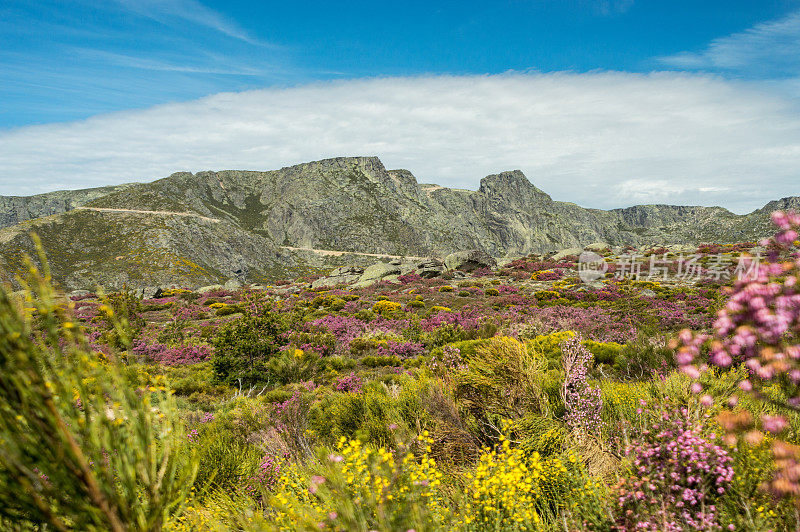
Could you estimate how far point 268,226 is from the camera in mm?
131125

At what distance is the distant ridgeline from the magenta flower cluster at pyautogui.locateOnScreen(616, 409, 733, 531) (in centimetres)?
6799

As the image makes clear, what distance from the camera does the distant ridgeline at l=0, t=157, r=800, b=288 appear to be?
66.7 m

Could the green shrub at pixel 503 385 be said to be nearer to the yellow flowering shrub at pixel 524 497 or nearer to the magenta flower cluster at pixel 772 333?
the yellow flowering shrub at pixel 524 497

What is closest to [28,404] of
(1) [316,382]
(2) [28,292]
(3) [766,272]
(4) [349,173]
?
(2) [28,292]

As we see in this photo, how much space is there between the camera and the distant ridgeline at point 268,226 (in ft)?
219

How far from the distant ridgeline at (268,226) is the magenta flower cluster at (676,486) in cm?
6799

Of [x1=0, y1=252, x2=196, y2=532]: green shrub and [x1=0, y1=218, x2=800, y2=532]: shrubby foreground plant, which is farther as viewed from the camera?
[x1=0, y1=218, x2=800, y2=532]: shrubby foreground plant

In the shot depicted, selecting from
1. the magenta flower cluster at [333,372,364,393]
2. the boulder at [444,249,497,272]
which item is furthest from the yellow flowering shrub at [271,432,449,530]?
the boulder at [444,249,497,272]

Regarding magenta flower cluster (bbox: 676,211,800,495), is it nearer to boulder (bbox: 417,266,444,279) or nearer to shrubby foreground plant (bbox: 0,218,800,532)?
shrubby foreground plant (bbox: 0,218,800,532)

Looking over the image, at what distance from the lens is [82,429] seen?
1588 millimetres

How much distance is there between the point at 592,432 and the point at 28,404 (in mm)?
5100

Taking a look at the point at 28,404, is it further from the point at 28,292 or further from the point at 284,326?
the point at 284,326

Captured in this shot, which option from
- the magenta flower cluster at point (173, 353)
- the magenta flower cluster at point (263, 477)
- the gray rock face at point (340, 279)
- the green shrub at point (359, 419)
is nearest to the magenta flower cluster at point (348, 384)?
the green shrub at point (359, 419)

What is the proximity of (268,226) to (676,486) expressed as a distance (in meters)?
138
